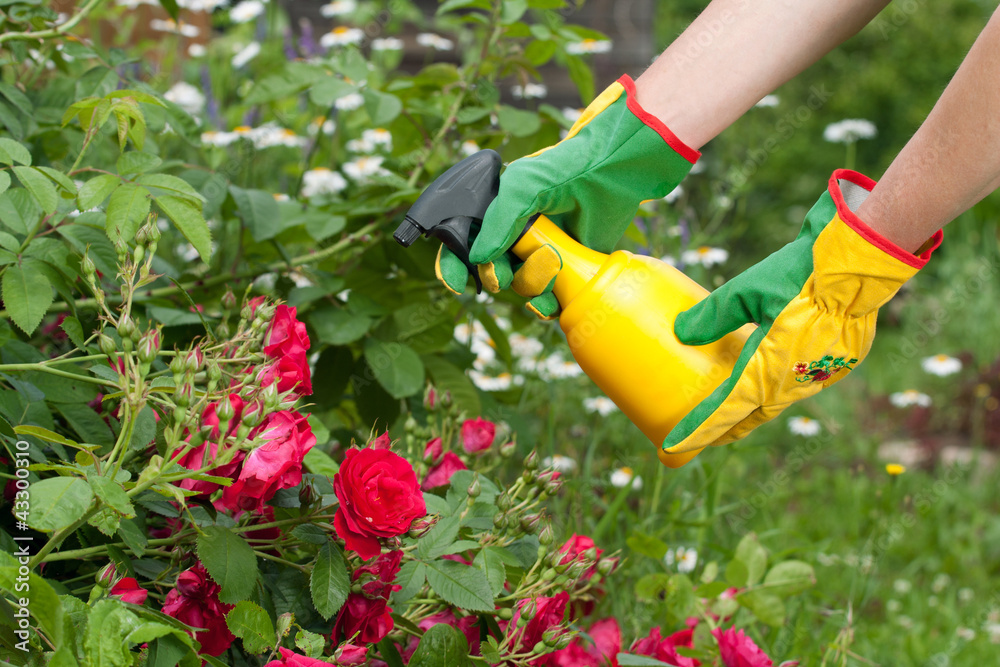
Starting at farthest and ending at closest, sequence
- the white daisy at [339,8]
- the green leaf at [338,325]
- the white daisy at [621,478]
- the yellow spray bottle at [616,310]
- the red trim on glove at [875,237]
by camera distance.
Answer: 1. the white daisy at [339,8]
2. the white daisy at [621,478]
3. the green leaf at [338,325]
4. the yellow spray bottle at [616,310]
5. the red trim on glove at [875,237]

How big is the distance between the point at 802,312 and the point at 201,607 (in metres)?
0.67

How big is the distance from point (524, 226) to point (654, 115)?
0.67 feet

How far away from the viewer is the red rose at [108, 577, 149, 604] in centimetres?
64

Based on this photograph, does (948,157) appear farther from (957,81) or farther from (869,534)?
(869,534)

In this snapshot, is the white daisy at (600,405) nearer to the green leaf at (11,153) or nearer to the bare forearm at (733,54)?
the bare forearm at (733,54)

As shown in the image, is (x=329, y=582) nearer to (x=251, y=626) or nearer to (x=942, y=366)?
(x=251, y=626)

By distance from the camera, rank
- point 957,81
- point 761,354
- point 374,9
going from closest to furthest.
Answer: point 957,81
point 761,354
point 374,9

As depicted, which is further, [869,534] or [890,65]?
[890,65]

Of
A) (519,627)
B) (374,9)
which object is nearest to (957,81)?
(519,627)

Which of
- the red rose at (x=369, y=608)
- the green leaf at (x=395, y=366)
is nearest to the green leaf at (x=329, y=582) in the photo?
the red rose at (x=369, y=608)

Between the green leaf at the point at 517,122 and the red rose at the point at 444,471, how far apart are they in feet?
1.94

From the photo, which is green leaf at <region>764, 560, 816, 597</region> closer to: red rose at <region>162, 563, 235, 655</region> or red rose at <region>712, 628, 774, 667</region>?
red rose at <region>712, 628, 774, 667</region>

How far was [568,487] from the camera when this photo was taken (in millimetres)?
1529

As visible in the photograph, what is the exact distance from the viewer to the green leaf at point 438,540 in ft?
2.49
